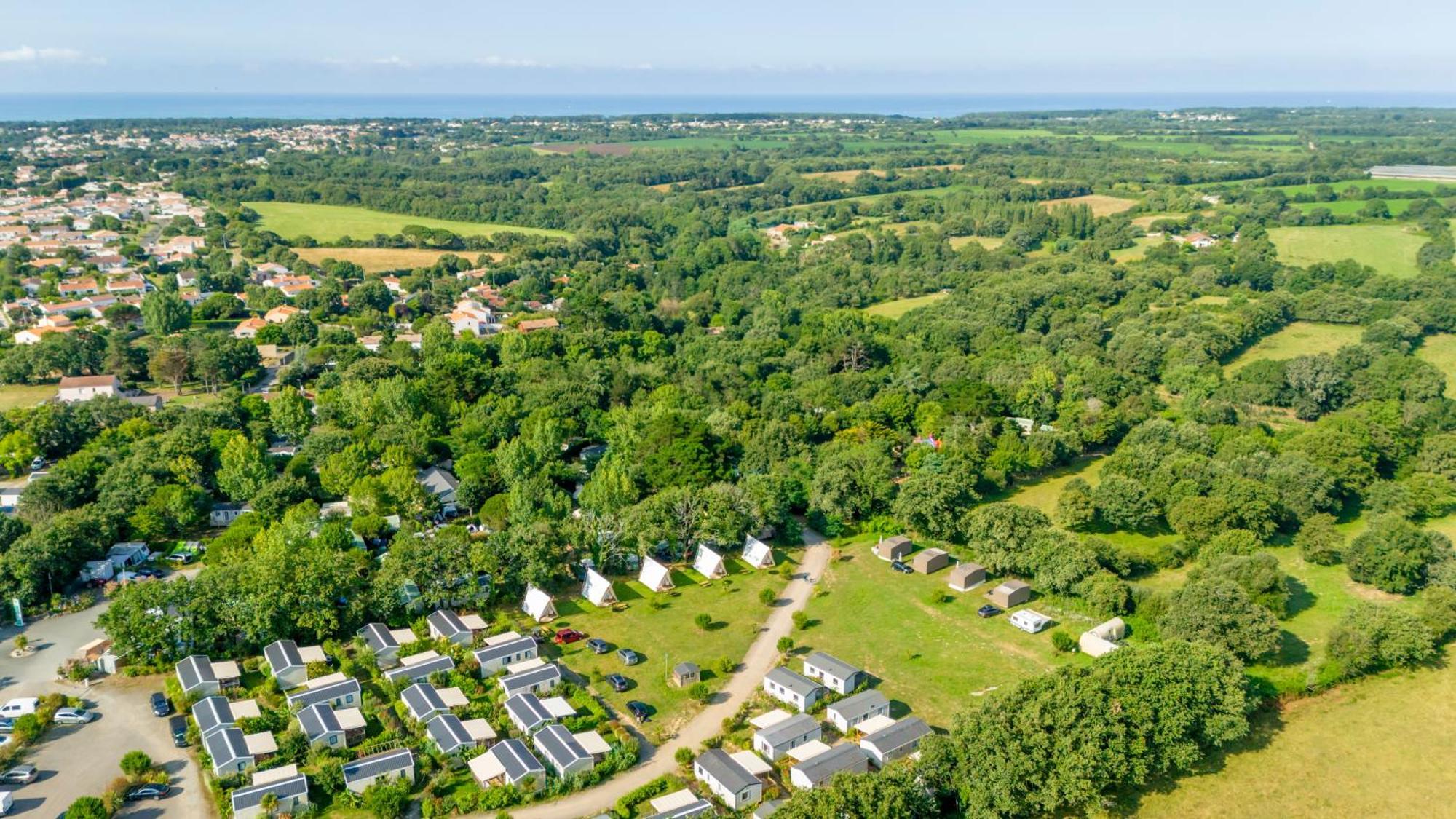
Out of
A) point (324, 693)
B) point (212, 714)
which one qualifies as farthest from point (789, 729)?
point (212, 714)

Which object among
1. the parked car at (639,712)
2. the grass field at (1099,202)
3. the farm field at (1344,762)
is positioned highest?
the grass field at (1099,202)

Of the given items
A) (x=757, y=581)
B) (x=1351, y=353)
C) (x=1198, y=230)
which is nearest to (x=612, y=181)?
(x=1198, y=230)

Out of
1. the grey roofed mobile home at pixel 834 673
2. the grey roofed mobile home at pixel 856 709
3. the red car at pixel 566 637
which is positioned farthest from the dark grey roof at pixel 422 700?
the grey roofed mobile home at pixel 856 709

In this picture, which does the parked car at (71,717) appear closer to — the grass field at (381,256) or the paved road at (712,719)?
the paved road at (712,719)

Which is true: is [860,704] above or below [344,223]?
below

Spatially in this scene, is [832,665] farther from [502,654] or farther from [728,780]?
[502,654]

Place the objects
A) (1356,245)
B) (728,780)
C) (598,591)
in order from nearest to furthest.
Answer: (728,780)
(598,591)
(1356,245)
